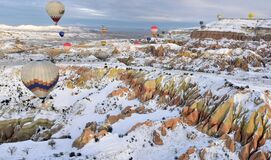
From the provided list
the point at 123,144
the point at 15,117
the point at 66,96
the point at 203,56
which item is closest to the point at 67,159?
the point at 123,144

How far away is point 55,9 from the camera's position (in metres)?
81.9

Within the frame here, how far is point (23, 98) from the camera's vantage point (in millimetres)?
65938

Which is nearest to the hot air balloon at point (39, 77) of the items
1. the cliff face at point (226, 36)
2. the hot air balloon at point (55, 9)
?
the hot air balloon at point (55, 9)

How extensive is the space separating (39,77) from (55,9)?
115 feet

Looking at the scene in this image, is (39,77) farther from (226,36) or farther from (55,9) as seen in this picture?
(226,36)

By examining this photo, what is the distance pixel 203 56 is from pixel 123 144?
6112 centimetres

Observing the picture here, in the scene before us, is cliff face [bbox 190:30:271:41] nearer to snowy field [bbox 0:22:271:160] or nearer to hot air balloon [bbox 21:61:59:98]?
snowy field [bbox 0:22:271:160]

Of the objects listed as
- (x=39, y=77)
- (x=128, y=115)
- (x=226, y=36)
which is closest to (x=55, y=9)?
(x=39, y=77)

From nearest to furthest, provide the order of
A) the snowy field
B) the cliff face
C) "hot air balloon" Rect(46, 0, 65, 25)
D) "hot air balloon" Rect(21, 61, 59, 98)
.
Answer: the snowy field, "hot air balloon" Rect(21, 61, 59, 98), "hot air balloon" Rect(46, 0, 65, 25), the cliff face

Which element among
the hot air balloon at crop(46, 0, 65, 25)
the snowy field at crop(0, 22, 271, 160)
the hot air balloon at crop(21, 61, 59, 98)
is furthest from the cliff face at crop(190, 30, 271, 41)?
the hot air balloon at crop(21, 61, 59, 98)

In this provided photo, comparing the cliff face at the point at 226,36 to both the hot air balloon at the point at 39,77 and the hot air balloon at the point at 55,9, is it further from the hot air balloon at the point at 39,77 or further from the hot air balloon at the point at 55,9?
the hot air balloon at the point at 39,77

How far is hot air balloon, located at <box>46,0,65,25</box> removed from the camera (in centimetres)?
8194

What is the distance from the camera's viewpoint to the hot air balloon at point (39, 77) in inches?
2026

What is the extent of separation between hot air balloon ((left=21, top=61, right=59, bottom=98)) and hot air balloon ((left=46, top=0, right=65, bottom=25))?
32.3 m
